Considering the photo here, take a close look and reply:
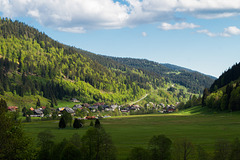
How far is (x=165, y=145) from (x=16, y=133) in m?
25.5

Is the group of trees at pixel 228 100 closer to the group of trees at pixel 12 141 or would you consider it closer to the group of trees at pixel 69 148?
the group of trees at pixel 69 148

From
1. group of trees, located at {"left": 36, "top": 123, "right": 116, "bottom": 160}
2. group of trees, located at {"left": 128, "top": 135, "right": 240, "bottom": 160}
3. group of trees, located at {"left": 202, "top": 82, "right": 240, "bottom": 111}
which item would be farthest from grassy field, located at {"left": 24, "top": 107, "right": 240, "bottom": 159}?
group of trees, located at {"left": 202, "top": 82, "right": 240, "bottom": 111}

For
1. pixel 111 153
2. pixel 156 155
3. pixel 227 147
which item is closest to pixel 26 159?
pixel 111 153

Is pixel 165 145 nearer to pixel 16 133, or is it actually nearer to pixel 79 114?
pixel 16 133

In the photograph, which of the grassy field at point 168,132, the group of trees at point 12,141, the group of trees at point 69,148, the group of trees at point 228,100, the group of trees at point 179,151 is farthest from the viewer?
the group of trees at point 228,100

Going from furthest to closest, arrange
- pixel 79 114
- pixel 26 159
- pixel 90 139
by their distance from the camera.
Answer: pixel 79 114 → pixel 90 139 → pixel 26 159

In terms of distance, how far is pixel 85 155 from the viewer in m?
53.5

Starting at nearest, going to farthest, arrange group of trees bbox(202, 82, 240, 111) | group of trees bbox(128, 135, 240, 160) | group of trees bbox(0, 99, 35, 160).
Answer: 1. group of trees bbox(0, 99, 35, 160)
2. group of trees bbox(128, 135, 240, 160)
3. group of trees bbox(202, 82, 240, 111)

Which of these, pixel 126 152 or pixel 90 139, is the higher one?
pixel 90 139

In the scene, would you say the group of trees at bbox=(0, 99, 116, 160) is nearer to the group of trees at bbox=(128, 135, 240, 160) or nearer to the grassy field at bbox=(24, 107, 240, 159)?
the grassy field at bbox=(24, 107, 240, 159)

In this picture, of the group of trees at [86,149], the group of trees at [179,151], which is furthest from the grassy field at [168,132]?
the group of trees at [179,151]

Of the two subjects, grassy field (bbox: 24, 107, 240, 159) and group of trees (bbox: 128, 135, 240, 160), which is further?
grassy field (bbox: 24, 107, 240, 159)

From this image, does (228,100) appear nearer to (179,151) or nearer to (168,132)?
(168,132)

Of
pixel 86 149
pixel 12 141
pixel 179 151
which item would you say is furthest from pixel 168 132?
pixel 12 141
